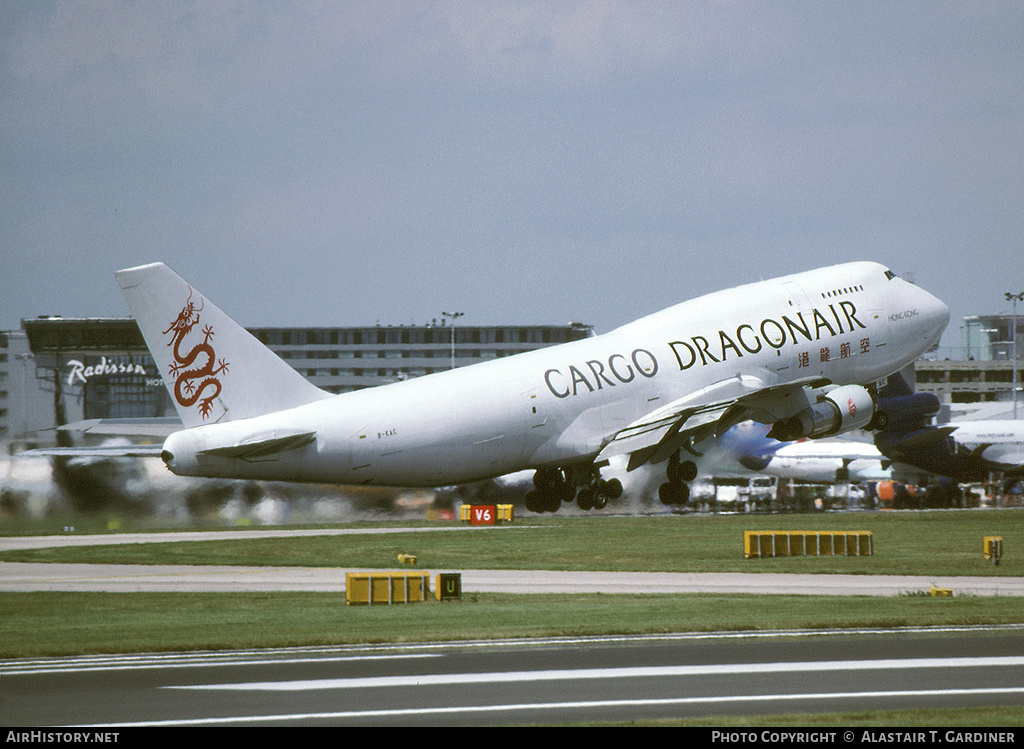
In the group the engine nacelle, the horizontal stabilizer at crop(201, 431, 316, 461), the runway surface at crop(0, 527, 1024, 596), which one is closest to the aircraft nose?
the engine nacelle

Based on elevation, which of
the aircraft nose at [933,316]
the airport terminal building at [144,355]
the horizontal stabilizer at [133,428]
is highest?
the airport terminal building at [144,355]

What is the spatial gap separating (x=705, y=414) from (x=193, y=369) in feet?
56.6

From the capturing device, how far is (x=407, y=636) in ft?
155

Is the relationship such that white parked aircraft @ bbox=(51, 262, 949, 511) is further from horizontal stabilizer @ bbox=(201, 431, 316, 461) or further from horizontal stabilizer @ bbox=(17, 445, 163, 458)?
horizontal stabilizer @ bbox=(17, 445, 163, 458)

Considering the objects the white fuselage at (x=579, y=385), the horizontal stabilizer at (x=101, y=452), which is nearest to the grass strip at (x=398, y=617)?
the horizontal stabilizer at (x=101, y=452)

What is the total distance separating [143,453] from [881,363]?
2950cm

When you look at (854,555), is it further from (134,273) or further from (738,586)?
(134,273)

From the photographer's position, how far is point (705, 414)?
152 ft

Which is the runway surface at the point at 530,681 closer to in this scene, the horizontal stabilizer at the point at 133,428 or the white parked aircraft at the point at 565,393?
the white parked aircraft at the point at 565,393

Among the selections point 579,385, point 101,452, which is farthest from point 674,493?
point 101,452

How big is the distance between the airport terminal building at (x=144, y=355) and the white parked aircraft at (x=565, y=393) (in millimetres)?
91436

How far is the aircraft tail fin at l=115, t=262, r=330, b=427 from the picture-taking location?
132 ft

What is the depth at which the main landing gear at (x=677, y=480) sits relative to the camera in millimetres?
47250

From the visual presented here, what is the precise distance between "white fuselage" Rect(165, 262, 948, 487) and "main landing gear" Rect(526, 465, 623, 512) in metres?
2.02
